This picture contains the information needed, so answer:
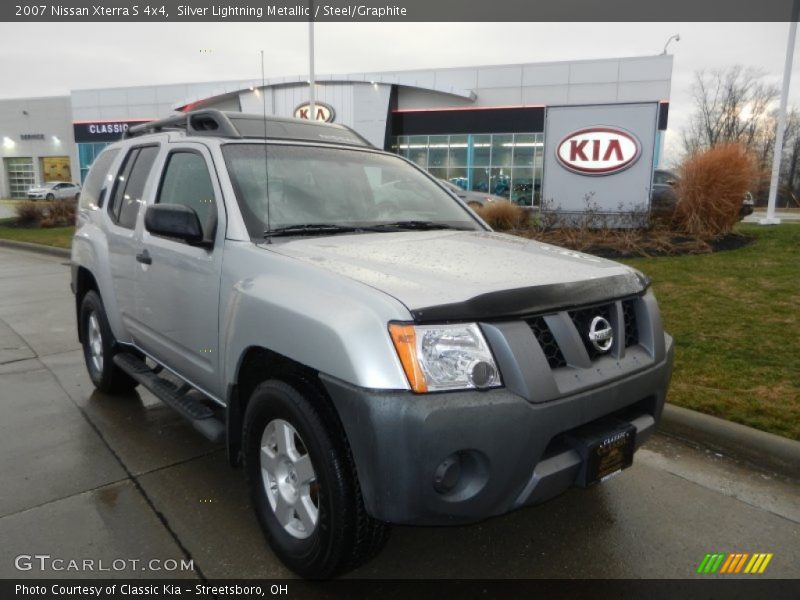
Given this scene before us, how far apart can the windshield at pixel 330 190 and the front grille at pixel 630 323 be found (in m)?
1.19

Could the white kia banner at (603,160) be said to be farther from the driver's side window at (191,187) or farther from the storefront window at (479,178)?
the storefront window at (479,178)

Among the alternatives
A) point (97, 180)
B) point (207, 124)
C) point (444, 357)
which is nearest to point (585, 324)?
point (444, 357)

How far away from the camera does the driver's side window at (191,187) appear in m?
2.98

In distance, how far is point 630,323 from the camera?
258 cm

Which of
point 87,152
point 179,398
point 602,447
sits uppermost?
point 87,152

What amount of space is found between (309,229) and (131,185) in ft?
6.17

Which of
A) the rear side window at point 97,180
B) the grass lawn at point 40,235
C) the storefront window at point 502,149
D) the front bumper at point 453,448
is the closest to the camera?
the front bumper at point 453,448

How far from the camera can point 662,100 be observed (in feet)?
94.8

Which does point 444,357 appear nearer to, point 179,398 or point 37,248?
point 179,398

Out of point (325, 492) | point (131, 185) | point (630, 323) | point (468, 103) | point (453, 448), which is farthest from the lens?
point (468, 103)

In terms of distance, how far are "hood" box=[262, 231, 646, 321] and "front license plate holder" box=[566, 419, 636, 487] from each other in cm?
50

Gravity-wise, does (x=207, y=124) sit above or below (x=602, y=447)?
above

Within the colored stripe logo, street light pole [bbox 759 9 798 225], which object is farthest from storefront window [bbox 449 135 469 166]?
the colored stripe logo

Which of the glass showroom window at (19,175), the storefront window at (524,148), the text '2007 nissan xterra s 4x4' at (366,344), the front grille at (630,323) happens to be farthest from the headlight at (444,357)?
the glass showroom window at (19,175)
